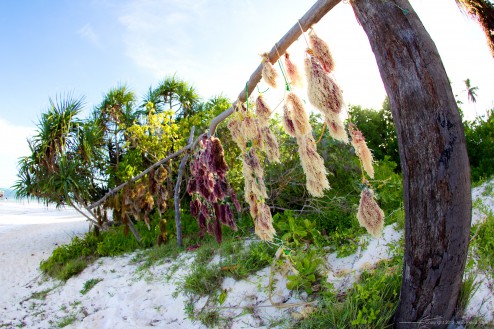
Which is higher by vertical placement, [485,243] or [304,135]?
[304,135]

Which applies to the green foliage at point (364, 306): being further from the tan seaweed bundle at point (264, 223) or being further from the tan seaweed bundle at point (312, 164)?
the tan seaweed bundle at point (312, 164)

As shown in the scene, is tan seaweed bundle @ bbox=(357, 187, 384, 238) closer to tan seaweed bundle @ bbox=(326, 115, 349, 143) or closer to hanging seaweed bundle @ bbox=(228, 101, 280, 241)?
tan seaweed bundle @ bbox=(326, 115, 349, 143)

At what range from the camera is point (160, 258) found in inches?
237

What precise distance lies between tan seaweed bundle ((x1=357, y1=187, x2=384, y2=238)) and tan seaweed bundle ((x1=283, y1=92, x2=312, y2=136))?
560mm

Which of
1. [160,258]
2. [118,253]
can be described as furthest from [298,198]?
[118,253]

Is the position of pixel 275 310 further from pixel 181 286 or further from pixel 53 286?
pixel 53 286

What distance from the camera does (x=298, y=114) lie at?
6.91 feet

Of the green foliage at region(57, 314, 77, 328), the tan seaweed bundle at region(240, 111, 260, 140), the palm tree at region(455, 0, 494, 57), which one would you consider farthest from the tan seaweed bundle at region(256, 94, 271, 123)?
the green foliage at region(57, 314, 77, 328)

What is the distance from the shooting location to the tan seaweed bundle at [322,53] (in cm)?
199

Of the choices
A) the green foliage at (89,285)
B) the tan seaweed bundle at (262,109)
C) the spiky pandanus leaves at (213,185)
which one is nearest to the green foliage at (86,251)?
the green foliage at (89,285)

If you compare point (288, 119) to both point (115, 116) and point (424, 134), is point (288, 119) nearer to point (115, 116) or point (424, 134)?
point (424, 134)

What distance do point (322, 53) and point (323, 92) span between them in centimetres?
34

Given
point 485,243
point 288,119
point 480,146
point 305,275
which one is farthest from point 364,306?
point 480,146

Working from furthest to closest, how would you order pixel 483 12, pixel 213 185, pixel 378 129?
pixel 378 129 → pixel 213 185 → pixel 483 12
